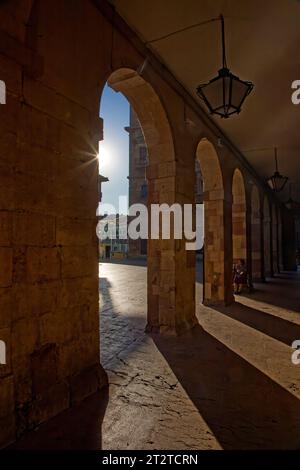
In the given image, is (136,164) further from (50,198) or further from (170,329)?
(50,198)

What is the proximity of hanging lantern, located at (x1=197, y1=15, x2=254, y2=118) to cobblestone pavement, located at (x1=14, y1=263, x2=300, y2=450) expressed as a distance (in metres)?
3.06

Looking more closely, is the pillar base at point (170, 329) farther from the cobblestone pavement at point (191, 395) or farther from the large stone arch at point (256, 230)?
the large stone arch at point (256, 230)

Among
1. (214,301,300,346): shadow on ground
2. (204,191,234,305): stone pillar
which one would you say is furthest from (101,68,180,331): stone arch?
(204,191,234,305): stone pillar

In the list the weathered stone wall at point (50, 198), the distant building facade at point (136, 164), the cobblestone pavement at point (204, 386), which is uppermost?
the distant building facade at point (136, 164)

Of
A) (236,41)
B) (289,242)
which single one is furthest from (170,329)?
(289,242)

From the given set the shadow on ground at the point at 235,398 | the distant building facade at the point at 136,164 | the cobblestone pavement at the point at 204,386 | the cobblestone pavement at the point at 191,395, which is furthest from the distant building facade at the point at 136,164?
the shadow on ground at the point at 235,398

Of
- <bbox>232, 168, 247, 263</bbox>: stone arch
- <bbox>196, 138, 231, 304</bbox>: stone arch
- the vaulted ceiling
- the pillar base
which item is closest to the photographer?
the vaulted ceiling

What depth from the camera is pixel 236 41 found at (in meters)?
Result: 3.87

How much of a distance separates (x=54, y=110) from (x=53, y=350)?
82.4 inches

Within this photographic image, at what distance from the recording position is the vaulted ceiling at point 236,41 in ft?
10.9

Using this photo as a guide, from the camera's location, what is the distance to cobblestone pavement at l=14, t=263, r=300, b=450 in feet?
6.86

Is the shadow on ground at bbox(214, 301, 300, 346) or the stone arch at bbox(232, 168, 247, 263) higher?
the stone arch at bbox(232, 168, 247, 263)

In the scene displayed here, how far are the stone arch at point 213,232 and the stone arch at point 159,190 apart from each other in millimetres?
2216

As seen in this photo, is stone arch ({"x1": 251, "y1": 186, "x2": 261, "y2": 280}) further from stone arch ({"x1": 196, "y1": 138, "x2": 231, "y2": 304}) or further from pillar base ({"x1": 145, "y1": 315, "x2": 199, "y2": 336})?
pillar base ({"x1": 145, "y1": 315, "x2": 199, "y2": 336})
